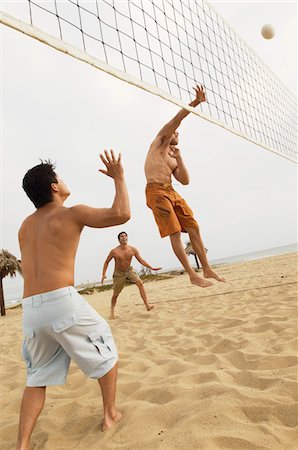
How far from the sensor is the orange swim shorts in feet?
10.1

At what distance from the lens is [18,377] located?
3.10 m

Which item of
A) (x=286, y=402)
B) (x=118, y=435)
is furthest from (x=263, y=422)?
(x=118, y=435)

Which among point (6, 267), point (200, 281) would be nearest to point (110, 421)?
point (200, 281)

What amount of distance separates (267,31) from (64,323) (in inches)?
278

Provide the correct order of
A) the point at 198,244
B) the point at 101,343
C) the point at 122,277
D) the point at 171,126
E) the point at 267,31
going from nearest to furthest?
the point at 101,343, the point at 171,126, the point at 198,244, the point at 267,31, the point at 122,277

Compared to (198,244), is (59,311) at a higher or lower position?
lower

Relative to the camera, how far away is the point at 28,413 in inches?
66.5

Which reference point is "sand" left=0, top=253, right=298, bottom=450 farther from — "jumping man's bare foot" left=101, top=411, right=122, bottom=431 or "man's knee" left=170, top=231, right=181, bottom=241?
"man's knee" left=170, top=231, right=181, bottom=241

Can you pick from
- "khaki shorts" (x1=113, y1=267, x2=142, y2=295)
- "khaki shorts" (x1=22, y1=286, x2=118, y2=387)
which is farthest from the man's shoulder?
"khaki shorts" (x1=113, y1=267, x2=142, y2=295)

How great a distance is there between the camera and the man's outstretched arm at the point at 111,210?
1.74 meters

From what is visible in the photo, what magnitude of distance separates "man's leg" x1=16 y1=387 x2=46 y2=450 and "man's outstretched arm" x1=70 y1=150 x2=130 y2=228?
0.94 metres

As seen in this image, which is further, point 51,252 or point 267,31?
point 267,31

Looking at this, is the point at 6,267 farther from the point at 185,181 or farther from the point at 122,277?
the point at 185,181

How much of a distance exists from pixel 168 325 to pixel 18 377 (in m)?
2.11
